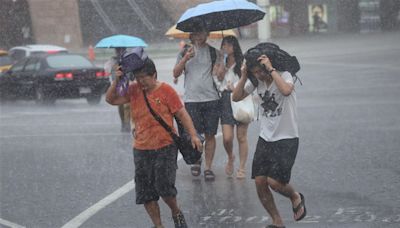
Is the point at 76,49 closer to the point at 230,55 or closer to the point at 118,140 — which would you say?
the point at 118,140

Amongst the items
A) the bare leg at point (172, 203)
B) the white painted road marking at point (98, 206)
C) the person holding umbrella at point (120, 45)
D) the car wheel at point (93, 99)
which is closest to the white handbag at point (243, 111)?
the white painted road marking at point (98, 206)

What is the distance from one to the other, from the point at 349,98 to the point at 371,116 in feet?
10.5

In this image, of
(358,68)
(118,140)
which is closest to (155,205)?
(118,140)

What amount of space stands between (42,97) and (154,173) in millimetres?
13985

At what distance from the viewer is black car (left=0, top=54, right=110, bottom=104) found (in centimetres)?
1936

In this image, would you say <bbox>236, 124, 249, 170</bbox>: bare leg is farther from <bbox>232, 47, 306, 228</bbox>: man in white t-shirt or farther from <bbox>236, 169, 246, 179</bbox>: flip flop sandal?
<bbox>232, 47, 306, 228</bbox>: man in white t-shirt

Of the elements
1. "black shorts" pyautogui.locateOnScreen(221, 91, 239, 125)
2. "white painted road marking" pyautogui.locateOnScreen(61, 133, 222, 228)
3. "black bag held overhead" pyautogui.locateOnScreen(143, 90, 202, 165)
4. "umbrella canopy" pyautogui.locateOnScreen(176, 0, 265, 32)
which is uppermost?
"umbrella canopy" pyautogui.locateOnScreen(176, 0, 265, 32)

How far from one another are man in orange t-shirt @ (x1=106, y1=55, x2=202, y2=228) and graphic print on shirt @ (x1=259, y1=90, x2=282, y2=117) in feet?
2.10

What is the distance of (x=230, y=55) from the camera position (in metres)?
8.75

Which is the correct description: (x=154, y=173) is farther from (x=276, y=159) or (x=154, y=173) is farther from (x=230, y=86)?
(x=230, y=86)

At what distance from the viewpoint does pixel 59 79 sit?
19328 mm

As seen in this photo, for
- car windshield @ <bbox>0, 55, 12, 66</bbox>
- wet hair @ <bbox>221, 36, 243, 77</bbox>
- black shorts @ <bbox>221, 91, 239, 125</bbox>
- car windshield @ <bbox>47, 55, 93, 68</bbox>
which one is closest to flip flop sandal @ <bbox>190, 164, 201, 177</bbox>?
black shorts @ <bbox>221, 91, 239, 125</bbox>

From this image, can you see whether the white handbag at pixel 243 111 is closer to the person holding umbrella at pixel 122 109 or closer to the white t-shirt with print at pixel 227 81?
the white t-shirt with print at pixel 227 81

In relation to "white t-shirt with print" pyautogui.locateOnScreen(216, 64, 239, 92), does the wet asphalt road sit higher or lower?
lower
